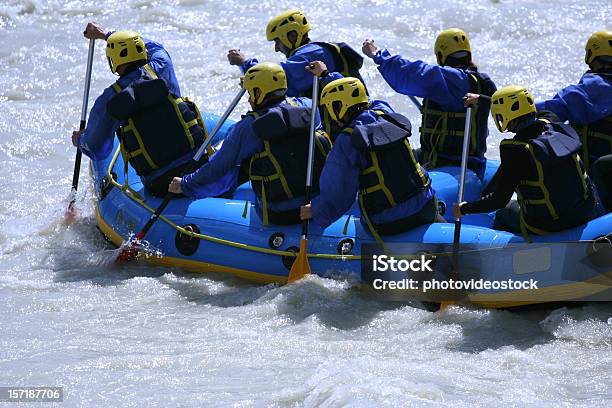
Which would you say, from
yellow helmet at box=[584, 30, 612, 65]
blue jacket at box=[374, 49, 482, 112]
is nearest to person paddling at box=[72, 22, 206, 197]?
blue jacket at box=[374, 49, 482, 112]

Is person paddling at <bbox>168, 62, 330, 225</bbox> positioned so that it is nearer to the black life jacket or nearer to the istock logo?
the black life jacket

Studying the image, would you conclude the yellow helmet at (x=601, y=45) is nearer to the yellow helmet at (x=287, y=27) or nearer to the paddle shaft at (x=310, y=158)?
the paddle shaft at (x=310, y=158)

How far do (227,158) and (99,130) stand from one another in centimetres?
125

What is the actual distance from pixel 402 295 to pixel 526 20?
28.4ft

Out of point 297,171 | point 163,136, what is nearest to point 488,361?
point 297,171

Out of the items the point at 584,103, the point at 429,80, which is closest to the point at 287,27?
the point at 429,80

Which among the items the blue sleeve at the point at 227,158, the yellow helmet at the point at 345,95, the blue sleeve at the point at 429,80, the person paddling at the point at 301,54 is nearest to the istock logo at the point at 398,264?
the yellow helmet at the point at 345,95

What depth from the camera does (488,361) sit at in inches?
247

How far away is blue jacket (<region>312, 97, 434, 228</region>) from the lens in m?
6.96

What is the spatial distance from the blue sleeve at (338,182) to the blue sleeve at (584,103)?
5.05ft

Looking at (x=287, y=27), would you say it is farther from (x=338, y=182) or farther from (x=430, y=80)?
(x=338, y=182)

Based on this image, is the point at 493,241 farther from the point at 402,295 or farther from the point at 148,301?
the point at 148,301

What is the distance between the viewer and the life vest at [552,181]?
650cm

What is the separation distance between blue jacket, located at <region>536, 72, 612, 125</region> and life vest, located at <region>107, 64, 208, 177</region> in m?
2.65
